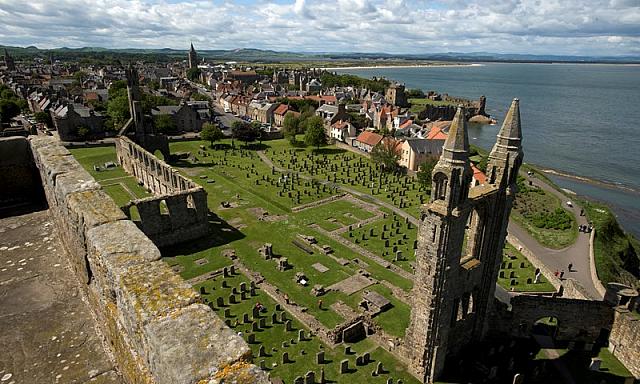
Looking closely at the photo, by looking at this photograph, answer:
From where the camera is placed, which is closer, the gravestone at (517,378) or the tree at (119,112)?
the gravestone at (517,378)

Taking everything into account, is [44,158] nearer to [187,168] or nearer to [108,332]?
[108,332]

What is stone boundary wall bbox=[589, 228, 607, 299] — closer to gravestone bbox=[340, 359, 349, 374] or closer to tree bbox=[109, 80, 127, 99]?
gravestone bbox=[340, 359, 349, 374]

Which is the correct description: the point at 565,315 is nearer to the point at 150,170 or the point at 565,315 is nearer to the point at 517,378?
the point at 517,378

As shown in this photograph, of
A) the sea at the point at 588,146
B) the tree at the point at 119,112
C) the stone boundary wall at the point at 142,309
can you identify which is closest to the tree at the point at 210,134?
the tree at the point at 119,112

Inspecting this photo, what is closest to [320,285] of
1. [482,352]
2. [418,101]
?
[482,352]

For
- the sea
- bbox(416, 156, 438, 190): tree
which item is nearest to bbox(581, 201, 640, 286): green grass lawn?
A: the sea

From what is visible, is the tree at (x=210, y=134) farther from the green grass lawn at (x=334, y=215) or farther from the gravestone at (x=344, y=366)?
the gravestone at (x=344, y=366)
